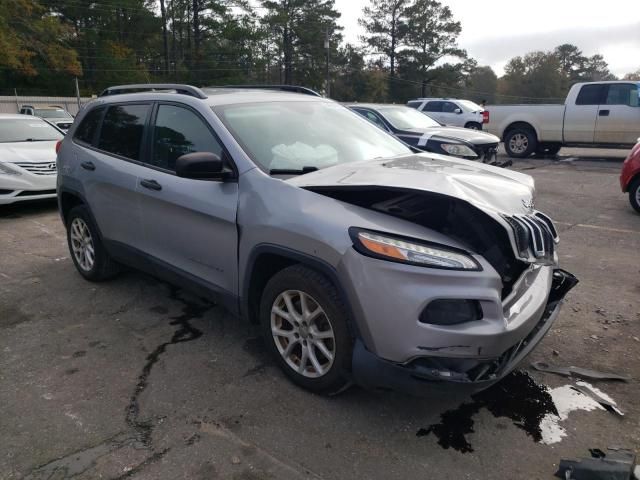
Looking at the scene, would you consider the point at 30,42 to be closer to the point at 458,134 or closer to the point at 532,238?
the point at 458,134

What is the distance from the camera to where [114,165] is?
420 cm

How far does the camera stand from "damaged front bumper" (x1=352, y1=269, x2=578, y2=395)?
7.88 feet

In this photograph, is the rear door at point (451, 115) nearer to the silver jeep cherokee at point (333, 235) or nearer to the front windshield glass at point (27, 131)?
the front windshield glass at point (27, 131)

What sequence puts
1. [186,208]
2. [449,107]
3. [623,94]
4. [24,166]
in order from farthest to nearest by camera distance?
[449,107] → [623,94] → [24,166] → [186,208]

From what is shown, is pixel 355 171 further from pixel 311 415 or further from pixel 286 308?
pixel 311 415

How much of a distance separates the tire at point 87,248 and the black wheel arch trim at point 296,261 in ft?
6.94

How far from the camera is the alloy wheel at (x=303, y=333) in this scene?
2807mm

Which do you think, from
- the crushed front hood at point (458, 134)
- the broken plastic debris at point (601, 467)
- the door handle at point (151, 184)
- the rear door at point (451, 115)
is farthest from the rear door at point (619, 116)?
the door handle at point (151, 184)

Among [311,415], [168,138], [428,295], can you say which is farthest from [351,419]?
[168,138]

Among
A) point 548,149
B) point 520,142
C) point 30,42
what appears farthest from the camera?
point 30,42

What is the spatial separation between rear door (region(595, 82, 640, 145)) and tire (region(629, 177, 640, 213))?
6.71m

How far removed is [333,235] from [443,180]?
0.71 meters

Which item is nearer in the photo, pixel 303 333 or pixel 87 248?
pixel 303 333

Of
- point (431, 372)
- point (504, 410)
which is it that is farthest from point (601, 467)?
point (431, 372)
